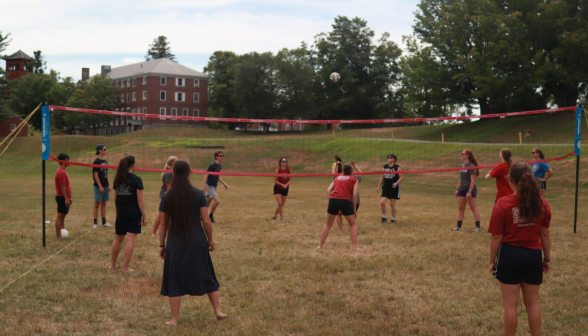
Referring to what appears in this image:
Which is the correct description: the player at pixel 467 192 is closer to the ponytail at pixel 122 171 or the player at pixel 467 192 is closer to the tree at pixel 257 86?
the ponytail at pixel 122 171

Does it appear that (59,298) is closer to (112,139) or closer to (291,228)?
(291,228)

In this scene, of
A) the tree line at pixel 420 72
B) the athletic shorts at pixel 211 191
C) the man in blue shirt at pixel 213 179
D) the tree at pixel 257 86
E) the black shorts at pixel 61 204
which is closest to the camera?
the black shorts at pixel 61 204

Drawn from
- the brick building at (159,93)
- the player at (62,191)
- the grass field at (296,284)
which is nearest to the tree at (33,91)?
the brick building at (159,93)

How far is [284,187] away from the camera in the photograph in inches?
510

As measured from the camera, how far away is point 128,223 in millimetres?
7176

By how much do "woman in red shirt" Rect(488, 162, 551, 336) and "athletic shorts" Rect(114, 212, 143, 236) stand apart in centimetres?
515

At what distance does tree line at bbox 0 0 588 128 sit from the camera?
132ft

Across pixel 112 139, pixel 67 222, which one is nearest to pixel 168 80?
pixel 112 139

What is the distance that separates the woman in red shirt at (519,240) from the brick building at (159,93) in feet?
241

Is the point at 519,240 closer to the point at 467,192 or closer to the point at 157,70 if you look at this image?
the point at 467,192

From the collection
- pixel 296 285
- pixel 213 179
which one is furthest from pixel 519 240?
pixel 213 179

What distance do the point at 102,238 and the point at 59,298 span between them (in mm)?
4111

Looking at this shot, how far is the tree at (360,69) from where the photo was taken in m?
73.4

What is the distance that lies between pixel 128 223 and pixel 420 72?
47157 mm
